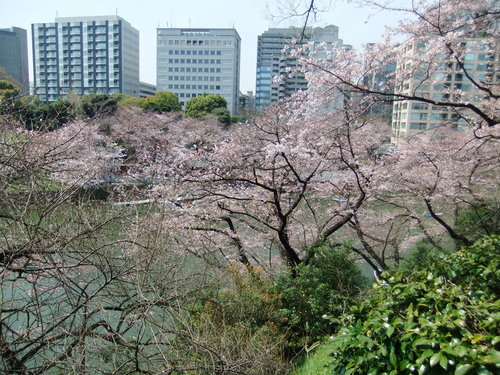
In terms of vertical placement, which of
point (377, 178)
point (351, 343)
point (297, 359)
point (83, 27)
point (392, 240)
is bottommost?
point (297, 359)

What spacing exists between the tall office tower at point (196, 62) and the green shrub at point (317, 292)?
50328 millimetres

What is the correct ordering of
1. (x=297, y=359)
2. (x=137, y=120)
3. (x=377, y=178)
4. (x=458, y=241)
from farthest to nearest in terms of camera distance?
(x=137, y=120) → (x=458, y=241) → (x=377, y=178) → (x=297, y=359)

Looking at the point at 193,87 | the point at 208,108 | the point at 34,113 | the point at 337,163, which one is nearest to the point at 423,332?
the point at 337,163

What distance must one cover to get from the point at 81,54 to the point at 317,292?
2264 inches

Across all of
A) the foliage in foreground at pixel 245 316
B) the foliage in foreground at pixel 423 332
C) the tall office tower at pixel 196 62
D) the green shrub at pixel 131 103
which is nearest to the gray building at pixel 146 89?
the tall office tower at pixel 196 62

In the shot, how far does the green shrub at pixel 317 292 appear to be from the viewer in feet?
16.2

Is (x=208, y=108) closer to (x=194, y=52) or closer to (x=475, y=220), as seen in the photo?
(x=475, y=220)

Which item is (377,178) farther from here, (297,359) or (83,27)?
(83,27)

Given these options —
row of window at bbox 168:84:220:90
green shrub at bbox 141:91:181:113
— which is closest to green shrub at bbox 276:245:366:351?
green shrub at bbox 141:91:181:113

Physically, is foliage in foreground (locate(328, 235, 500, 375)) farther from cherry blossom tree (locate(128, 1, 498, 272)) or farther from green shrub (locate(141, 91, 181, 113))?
green shrub (locate(141, 91, 181, 113))

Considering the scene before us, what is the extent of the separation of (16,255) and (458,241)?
8267mm

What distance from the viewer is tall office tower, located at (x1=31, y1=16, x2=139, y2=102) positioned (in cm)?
5144

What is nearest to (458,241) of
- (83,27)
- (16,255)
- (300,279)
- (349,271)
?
(349,271)

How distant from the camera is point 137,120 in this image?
21969 millimetres
